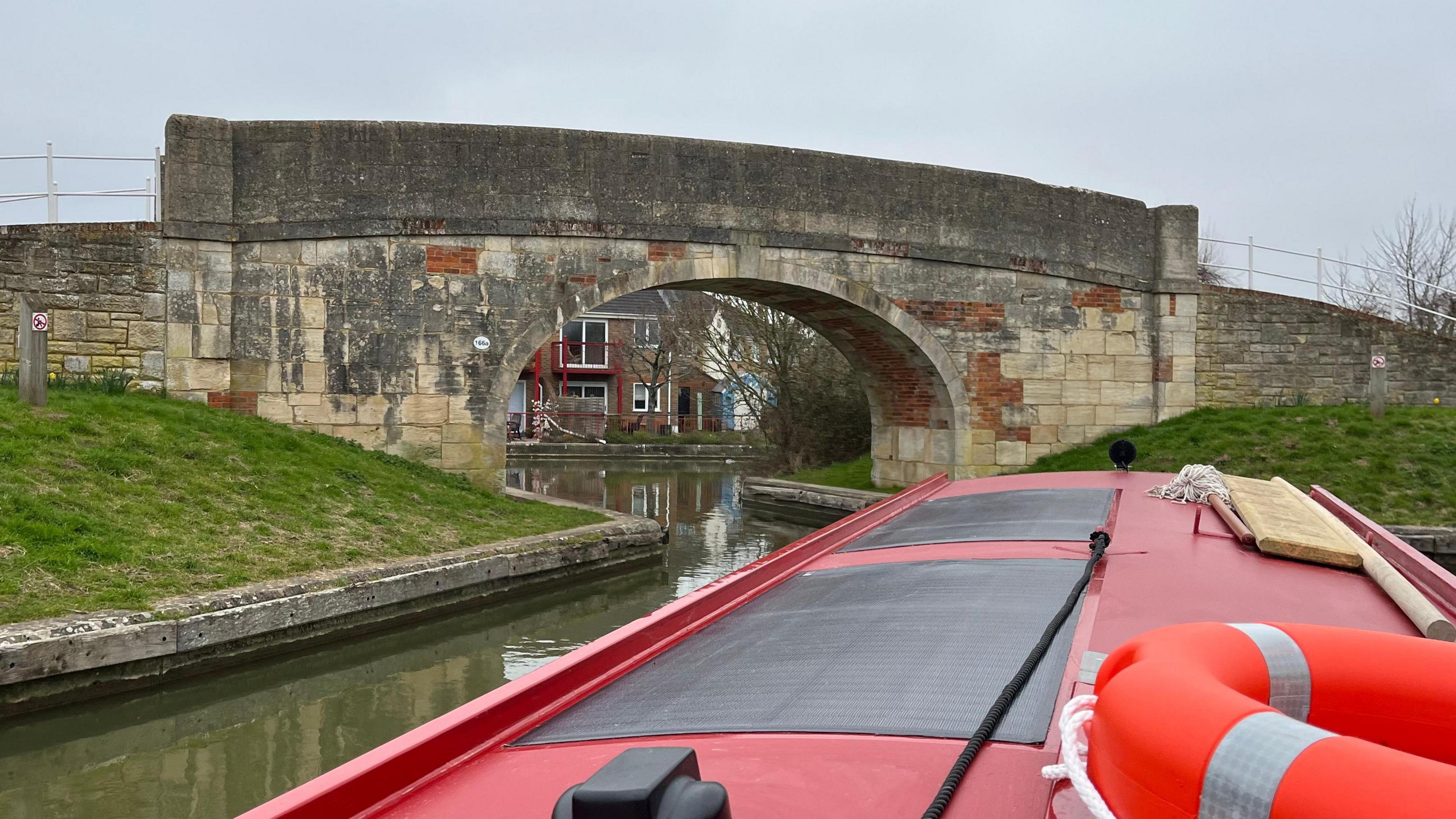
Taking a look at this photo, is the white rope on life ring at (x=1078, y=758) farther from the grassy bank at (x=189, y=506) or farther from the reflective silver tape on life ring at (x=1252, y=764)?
the grassy bank at (x=189, y=506)

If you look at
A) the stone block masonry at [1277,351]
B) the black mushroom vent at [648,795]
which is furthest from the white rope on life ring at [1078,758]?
the stone block masonry at [1277,351]

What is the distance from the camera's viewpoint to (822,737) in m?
1.75

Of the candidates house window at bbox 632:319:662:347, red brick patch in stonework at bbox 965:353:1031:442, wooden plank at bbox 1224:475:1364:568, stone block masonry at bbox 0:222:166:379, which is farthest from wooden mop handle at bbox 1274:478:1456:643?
house window at bbox 632:319:662:347

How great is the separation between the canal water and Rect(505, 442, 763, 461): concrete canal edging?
16.1 meters

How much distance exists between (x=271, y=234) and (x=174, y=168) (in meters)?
1.00

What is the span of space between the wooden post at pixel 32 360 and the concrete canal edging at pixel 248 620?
3078 mm

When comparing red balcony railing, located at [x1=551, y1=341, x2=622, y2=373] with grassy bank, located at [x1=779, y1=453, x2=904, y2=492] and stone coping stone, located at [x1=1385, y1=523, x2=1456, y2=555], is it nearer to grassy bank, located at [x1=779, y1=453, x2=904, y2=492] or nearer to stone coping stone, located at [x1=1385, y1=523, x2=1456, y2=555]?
grassy bank, located at [x1=779, y1=453, x2=904, y2=492]

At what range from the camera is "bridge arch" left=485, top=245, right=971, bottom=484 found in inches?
413

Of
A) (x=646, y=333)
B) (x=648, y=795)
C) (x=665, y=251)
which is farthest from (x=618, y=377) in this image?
(x=648, y=795)

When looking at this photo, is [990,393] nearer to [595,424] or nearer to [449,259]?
[449,259]

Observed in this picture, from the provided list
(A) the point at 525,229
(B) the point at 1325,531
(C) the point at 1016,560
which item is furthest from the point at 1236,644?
(A) the point at 525,229

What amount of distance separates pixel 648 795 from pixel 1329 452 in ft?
39.3

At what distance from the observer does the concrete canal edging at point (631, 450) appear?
2438 centimetres

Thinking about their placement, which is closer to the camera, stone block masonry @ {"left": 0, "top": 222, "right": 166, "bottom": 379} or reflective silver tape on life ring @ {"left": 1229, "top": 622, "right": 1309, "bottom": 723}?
reflective silver tape on life ring @ {"left": 1229, "top": 622, "right": 1309, "bottom": 723}
